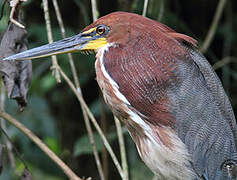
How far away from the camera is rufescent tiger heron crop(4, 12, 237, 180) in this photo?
1.95 m

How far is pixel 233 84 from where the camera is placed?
3.48m

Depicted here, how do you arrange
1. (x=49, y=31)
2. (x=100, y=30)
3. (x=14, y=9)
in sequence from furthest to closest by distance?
(x=49, y=31)
(x=100, y=30)
(x=14, y=9)

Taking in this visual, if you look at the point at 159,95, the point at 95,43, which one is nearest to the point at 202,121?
the point at 159,95

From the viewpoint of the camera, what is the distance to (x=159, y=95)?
1.96 meters

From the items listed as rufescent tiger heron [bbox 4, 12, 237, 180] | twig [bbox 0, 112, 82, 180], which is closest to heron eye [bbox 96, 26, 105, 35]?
rufescent tiger heron [bbox 4, 12, 237, 180]

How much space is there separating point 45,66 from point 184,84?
1430 millimetres

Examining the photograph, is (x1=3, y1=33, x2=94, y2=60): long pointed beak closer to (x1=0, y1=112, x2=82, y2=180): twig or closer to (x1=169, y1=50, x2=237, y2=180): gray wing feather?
(x1=0, y1=112, x2=82, y2=180): twig

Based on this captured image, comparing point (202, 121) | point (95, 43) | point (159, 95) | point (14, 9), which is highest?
point (14, 9)

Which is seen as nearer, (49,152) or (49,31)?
(49,152)

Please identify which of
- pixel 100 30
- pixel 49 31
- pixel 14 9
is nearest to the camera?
pixel 14 9

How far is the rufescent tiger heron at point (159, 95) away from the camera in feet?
6.41

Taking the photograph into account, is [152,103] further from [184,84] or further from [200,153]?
[200,153]

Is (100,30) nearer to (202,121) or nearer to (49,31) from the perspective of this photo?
(49,31)

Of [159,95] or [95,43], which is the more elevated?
[95,43]
